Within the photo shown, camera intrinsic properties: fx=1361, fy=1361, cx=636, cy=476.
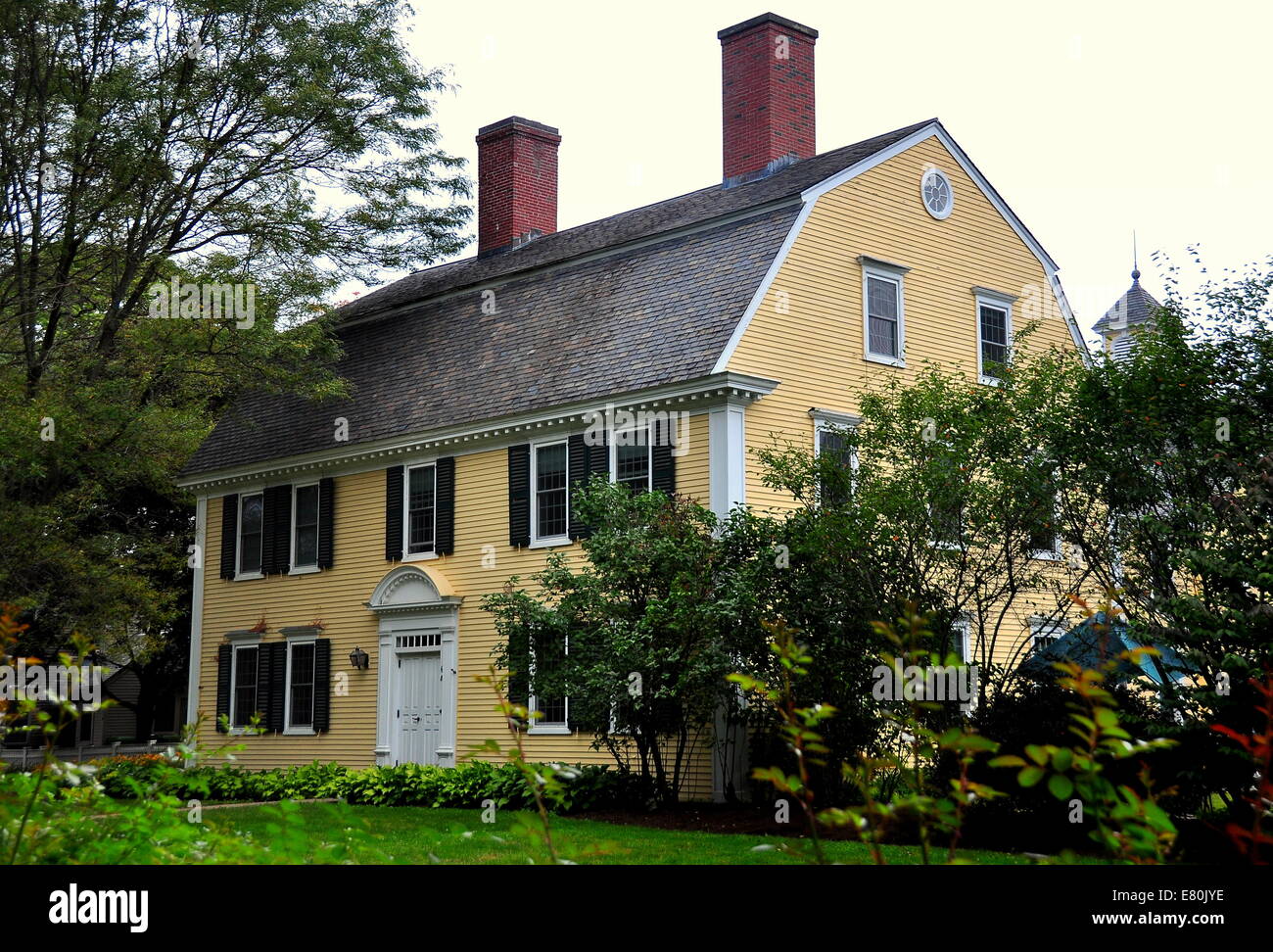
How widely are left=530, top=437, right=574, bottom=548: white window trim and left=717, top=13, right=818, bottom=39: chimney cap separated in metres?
8.04

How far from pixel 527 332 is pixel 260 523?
7.25 m

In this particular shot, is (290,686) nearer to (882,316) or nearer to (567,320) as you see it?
(567,320)

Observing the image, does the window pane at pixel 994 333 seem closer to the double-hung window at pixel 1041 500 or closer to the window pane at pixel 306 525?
the double-hung window at pixel 1041 500

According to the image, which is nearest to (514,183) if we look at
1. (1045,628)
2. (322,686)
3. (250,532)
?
(250,532)

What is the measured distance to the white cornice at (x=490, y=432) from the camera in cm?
1833

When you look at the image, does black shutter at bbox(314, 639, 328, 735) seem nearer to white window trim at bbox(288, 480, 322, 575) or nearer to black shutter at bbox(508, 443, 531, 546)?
white window trim at bbox(288, 480, 322, 575)

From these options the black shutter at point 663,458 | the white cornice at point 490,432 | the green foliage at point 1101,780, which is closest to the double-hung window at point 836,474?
the white cornice at point 490,432

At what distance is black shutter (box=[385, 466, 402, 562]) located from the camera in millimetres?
23078

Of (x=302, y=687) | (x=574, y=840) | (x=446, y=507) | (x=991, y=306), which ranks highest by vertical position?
(x=991, y=306)

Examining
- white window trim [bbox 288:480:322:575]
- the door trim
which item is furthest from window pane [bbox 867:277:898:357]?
white window trim [bbox 288:480:322:575]

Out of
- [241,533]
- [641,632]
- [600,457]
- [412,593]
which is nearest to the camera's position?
[641,632]

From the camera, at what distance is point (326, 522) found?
2453cm

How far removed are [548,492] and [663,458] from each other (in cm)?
243

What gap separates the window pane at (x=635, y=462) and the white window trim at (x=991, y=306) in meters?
6.46
